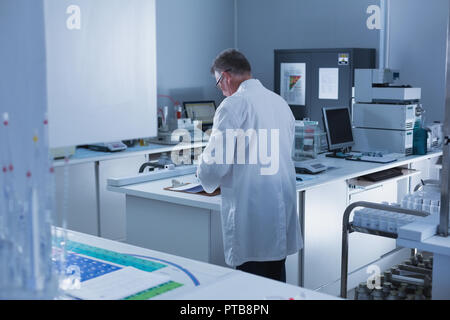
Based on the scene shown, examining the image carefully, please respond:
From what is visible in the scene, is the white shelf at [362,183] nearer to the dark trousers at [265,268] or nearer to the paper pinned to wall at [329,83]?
the dark trousers at [265,268]

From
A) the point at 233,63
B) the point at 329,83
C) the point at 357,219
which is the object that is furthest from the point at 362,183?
the point at 329,83

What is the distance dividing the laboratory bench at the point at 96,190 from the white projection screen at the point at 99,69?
2.85m

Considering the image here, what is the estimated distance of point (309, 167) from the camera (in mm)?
3625

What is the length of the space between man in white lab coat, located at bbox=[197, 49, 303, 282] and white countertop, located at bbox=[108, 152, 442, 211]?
0.59 feet

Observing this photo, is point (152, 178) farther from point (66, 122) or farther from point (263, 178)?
point (66, 122)

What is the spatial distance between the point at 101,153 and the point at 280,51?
2.29 m

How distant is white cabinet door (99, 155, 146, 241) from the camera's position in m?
4.63

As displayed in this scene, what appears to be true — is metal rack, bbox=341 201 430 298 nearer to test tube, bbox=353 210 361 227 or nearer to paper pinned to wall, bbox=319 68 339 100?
test tube, bbox=353 210 361 227

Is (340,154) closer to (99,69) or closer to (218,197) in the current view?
(218,197)

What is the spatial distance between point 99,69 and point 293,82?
468 centimetres

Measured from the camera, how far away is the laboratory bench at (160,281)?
1539 mm

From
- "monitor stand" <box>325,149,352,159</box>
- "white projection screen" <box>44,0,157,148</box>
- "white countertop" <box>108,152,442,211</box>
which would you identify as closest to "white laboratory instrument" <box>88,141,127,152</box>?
"white countertop" <box>108,152,442,211</box>

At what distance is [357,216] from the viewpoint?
3053 mm
